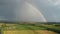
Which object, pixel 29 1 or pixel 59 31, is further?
pixel 29 1

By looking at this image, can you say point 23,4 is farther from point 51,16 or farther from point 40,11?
point 51,16

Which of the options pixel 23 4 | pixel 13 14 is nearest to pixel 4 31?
pixel 13 14

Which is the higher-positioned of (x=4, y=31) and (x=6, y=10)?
(x=6, y=10)

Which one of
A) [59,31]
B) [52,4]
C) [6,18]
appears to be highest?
[52,4]

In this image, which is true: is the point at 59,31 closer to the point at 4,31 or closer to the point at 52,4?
the point at 52,4

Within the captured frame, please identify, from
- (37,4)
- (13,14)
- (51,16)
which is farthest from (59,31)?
(13,14)

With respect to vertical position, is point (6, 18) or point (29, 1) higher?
point (29, 1)
